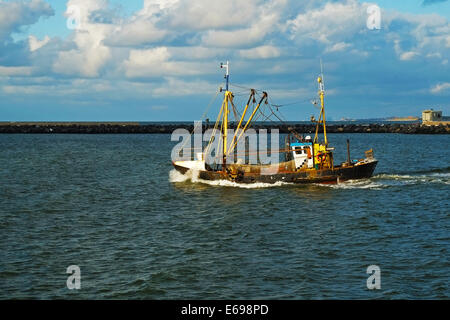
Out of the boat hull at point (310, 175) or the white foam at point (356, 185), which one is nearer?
the white foam at point (356, 185)

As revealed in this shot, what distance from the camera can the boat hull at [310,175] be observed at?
160ft

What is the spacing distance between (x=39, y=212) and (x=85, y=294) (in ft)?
59.7

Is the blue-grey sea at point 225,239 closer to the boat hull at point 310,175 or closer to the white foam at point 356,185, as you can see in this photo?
the white foam at point 356,185

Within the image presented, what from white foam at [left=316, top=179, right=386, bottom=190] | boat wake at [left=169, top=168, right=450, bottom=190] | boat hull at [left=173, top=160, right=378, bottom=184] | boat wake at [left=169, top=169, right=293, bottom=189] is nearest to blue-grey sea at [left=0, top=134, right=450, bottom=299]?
white foam at [left=316, top=179, right=386, bottom=190]

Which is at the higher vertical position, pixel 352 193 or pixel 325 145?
pixel 325 145

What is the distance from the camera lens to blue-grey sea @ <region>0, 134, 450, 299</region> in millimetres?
21656

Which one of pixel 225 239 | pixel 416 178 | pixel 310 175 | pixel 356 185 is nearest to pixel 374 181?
pixel 356 185

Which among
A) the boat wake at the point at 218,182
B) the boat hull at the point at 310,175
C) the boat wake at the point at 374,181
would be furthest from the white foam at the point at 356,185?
the boat wake at the point at 218,182

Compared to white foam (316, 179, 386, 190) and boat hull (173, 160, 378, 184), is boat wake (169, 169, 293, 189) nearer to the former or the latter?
boat hull (173, 160, 378, 184)

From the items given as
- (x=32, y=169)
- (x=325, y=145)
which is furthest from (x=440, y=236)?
(x=32, y=169)

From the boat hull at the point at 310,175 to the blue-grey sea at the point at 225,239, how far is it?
88 cm

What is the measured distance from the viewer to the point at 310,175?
1919 inches

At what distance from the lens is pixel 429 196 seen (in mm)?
43031
